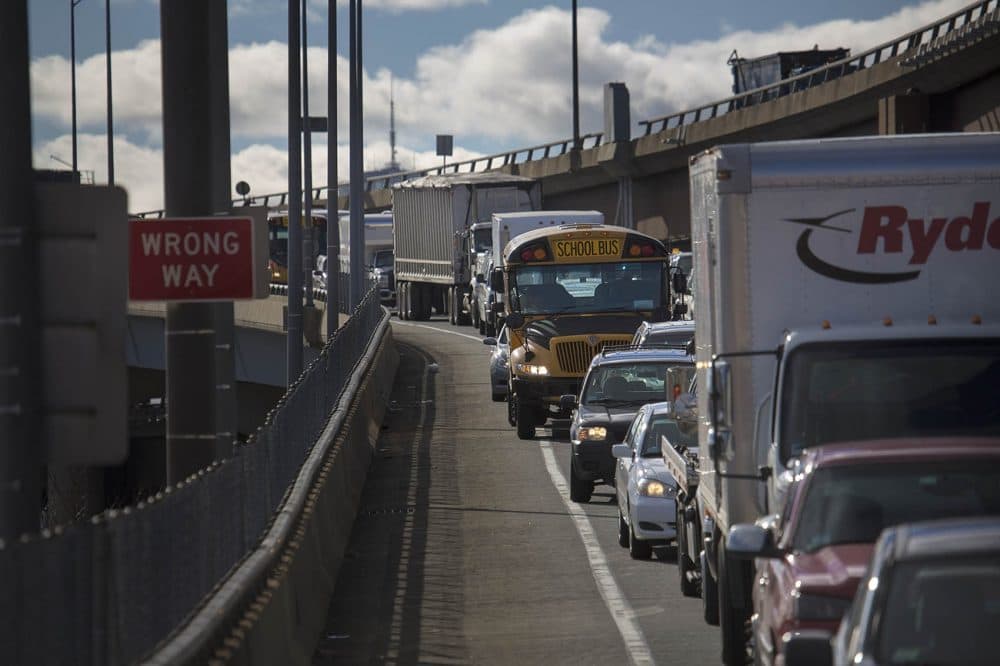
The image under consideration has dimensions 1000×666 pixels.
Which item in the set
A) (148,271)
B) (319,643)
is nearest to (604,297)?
(319,643)

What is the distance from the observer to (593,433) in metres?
23.9

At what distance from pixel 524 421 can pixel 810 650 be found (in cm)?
2513

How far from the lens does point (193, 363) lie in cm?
1288

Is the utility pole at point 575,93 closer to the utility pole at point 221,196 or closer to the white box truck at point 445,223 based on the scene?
the white box truck at point 445,223

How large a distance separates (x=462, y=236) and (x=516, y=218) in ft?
40.1

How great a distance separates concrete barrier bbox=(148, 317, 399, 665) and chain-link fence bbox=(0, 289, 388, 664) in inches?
6.2

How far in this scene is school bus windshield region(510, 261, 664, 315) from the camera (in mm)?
34406

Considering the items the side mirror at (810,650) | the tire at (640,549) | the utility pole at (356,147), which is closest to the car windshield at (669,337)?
the tire at (640,549)

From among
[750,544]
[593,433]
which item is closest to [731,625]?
[750,544]

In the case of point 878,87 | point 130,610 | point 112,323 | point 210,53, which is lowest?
point 130,610

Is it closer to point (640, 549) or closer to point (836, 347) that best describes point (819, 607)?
point (836, 347)

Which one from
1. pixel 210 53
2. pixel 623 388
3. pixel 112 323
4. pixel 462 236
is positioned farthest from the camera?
pixel 462 236

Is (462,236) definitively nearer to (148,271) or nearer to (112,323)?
(148,271)

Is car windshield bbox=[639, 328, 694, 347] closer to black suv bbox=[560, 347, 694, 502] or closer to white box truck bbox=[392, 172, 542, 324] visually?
black suv bbox=[560, 347, 694, 502]
